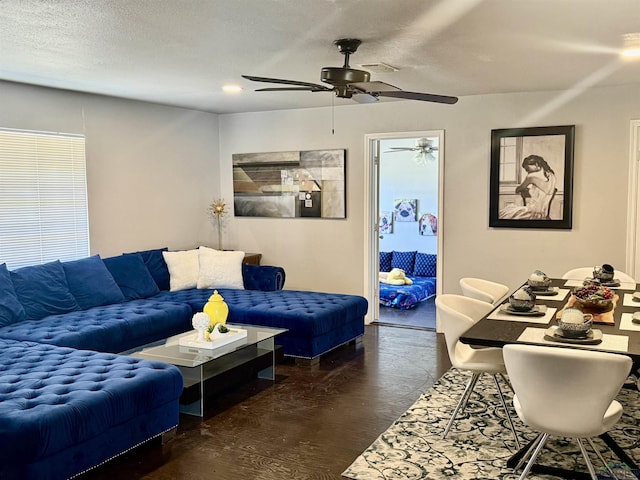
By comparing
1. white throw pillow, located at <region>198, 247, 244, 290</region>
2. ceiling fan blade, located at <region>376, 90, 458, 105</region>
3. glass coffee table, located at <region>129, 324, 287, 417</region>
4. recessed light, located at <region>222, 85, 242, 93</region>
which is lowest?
glass coffee table, located at <region>129, 324, 287, 417</region>

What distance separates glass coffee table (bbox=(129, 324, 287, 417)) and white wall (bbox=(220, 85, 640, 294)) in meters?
2.19

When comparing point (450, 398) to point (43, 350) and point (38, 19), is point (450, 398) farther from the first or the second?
point (38, 19)

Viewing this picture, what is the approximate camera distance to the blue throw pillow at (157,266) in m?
6.42

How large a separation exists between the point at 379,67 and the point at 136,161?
317 centimetres

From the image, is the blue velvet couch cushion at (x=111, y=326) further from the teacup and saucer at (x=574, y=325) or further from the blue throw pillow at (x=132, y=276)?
the teacup and saucer at (x=574, y=325)

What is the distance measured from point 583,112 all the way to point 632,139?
0.50 m

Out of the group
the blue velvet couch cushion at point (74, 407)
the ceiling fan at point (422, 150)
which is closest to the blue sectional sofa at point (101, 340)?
the blue velvet couch cushion at point (74, 407)

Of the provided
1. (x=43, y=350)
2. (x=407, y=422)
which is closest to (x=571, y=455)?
(x=407, y=422)

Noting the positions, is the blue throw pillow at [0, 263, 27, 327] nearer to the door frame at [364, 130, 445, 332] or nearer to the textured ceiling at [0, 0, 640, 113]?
the textured ceiling at [0, 0, 640, 113]

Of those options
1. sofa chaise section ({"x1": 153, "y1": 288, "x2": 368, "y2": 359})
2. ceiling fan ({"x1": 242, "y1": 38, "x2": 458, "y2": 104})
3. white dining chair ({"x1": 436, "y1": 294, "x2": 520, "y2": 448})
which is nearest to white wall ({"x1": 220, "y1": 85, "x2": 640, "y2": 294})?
sofa chaise section ({"x1": 153, "y1": 288, "x2": 368, "y2": 359})

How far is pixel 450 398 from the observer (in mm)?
4430

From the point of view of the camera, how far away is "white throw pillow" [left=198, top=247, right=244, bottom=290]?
21.5 feet

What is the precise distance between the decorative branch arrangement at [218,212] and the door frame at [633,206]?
452 centimetres

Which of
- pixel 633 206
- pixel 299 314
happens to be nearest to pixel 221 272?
pixel 299 314
